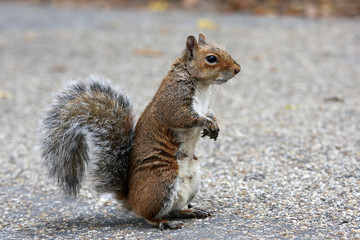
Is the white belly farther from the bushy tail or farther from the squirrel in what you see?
the bushy tail

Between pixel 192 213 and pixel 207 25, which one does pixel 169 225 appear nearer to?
pixel 192 213

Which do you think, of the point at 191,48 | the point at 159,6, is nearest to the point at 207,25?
the point at 159,6

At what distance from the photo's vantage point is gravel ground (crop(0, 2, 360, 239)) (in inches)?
116

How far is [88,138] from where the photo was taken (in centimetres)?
292

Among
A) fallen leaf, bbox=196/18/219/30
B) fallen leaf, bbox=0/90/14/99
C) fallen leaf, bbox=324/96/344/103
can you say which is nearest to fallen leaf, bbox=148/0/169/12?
fallen leaf, bbox=196/18/219/30

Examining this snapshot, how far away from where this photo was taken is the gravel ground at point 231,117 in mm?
2953

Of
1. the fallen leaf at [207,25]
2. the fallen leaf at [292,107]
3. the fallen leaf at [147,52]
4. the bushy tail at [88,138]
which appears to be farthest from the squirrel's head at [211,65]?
the fallen leaf at [207,25]

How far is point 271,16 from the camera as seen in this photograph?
956cm

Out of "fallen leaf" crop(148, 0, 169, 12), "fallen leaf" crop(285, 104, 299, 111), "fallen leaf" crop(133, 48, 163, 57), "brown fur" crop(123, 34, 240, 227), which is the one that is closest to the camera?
"brown fur" crop(123, 34, 240, 227)

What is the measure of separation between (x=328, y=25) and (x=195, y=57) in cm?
645

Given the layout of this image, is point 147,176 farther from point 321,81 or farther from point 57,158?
point 321,81

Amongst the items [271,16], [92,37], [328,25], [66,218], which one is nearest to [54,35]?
[92,37]

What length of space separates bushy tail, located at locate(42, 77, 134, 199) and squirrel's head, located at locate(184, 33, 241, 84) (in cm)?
46

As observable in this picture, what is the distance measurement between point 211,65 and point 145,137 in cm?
52
